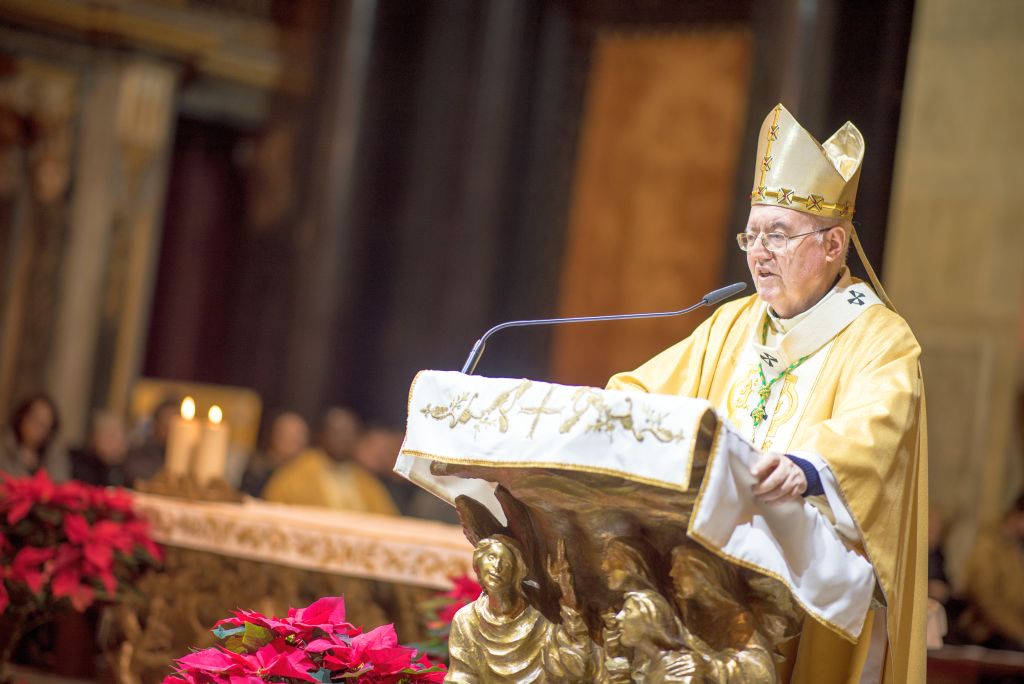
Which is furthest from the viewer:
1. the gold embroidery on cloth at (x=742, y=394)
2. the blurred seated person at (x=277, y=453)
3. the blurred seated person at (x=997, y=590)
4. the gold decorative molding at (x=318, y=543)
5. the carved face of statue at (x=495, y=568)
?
the blurred seated person at (x=997, y=590)

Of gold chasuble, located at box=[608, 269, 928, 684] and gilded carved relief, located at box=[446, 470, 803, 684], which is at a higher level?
gold chasuble, located at box=[608, 269, 928, 684]

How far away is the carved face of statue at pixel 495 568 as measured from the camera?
8.74 ft

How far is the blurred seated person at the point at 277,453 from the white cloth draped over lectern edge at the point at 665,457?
4834 millimetres

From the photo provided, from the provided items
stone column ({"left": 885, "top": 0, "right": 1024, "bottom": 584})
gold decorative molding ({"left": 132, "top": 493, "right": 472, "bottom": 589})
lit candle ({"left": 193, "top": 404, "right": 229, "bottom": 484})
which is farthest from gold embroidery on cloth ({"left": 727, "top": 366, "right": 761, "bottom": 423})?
stone column ({"left": 885, "top": 0, "right": 1024, "bottom": 584})

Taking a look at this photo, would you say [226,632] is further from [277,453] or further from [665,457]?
[277,453]

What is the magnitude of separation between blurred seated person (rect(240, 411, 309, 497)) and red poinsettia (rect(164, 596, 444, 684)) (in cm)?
436

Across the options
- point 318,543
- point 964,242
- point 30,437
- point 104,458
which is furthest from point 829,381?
point 964,242

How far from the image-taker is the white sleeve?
2.48 meters

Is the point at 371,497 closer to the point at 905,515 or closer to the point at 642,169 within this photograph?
the point at 642,169

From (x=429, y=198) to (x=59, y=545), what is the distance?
18.1ft

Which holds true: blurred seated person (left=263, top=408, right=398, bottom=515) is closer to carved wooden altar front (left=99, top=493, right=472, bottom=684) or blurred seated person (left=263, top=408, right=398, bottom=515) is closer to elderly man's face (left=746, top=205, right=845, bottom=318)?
carved wooden altar front (left=99, top=493, right=472, bottom=684)

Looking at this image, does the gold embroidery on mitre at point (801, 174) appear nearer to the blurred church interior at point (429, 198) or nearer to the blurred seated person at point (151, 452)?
the blurred seated person at point (151, 452)

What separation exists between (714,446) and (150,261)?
7727mm

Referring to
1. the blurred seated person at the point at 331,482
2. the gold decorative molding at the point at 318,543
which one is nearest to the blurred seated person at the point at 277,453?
the blurred seated person at the point at 331,482
